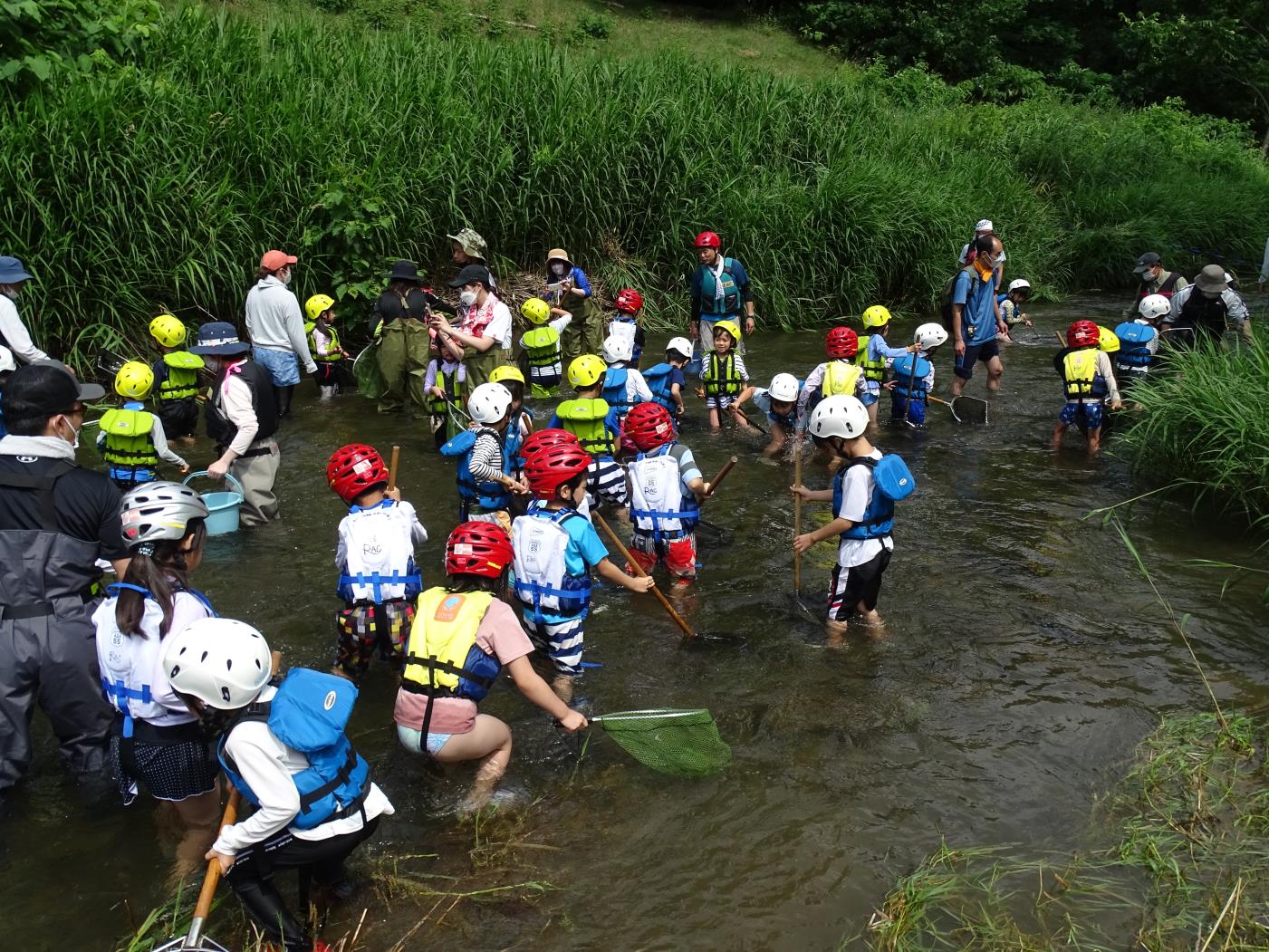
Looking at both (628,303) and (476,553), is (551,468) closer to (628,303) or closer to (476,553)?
(476,553)

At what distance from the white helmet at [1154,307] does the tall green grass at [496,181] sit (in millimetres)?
5563

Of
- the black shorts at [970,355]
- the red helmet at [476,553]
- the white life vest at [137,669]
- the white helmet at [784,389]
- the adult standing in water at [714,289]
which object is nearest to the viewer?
the white life vest at [137,669]

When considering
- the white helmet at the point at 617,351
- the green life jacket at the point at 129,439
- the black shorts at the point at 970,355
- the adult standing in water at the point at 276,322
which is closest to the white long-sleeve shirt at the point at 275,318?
the adult standing in water at the point at 276,322

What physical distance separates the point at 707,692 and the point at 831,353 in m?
4.60

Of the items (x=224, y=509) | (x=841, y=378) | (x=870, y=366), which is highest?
(x=841, y=378)

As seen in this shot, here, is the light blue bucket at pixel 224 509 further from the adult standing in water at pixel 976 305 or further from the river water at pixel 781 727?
the adult standing in water at pixel 976 305

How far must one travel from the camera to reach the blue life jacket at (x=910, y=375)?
10453 mm

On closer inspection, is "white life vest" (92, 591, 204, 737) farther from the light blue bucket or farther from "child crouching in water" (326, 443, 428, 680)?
the light blue bucket

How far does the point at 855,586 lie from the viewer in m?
6.43

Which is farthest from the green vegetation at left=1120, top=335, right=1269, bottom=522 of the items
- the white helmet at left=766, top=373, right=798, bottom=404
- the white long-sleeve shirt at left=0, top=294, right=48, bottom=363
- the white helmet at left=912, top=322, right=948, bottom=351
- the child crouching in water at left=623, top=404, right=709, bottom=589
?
the white long-sleeve shirt at left=0, top=294, right=48, bottom=363

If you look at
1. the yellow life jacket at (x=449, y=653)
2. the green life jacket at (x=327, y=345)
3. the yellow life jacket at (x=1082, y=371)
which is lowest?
the green life jacket at (x=327, y=345)

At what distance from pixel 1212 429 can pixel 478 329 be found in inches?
242

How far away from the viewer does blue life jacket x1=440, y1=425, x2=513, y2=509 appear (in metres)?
6.84

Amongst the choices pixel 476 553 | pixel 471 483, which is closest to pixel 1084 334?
pixel 471 483
